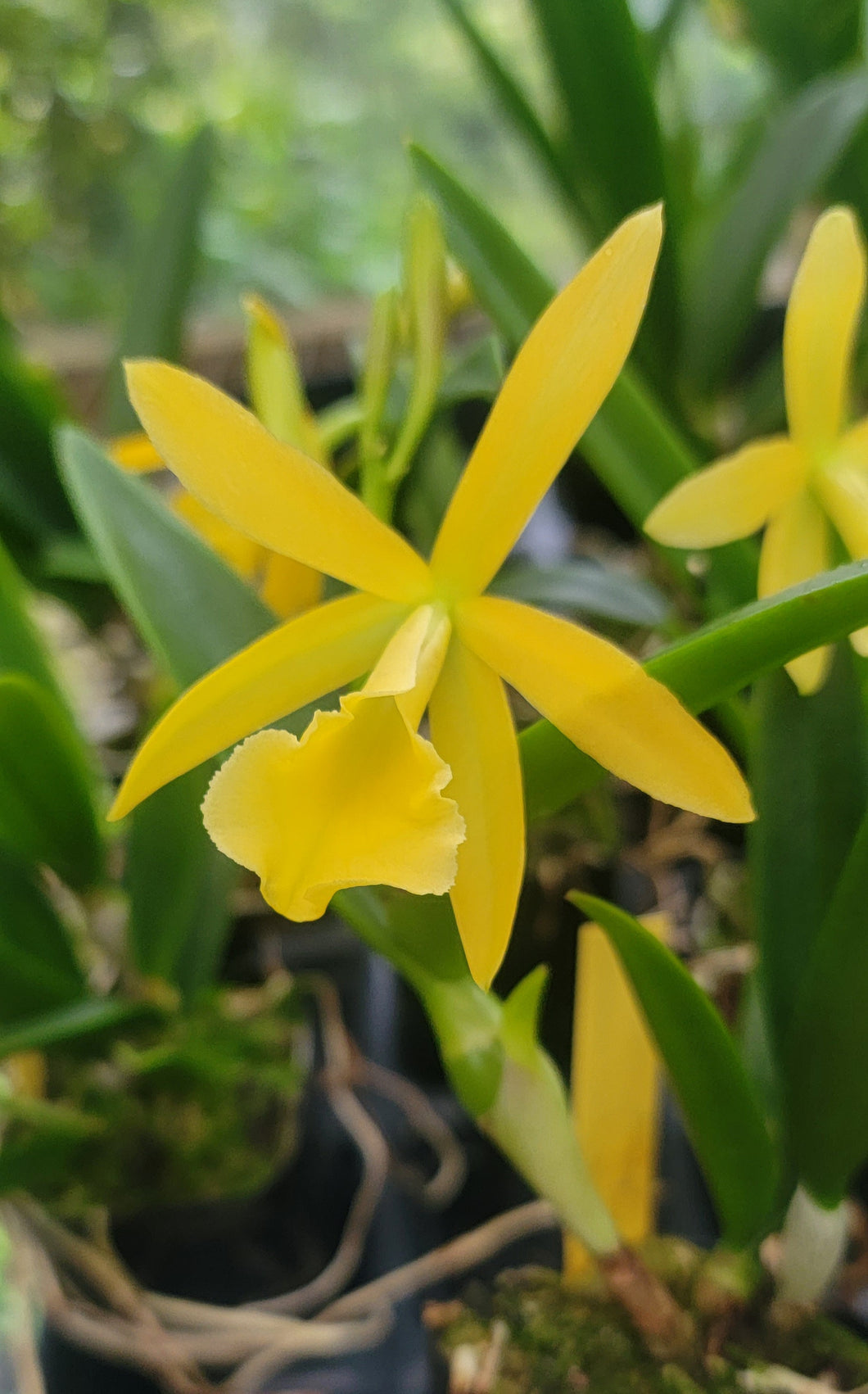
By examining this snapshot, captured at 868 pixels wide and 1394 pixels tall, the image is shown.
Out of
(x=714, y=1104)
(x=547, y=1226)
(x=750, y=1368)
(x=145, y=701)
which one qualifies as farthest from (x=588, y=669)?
(x=145, y=701)

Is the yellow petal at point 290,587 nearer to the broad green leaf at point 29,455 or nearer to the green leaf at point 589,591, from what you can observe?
the green leaf at point 589,591

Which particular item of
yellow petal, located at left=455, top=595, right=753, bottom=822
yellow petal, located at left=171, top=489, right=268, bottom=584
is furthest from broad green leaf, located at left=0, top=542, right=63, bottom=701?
yellow petal, located at left=455, top=595, right=753, bottom=822

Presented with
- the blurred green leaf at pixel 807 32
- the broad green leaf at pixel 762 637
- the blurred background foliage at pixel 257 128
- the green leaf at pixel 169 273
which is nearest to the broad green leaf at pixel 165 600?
the broad green leaf at pixel 762 637

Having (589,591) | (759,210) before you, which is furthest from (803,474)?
(759,210)

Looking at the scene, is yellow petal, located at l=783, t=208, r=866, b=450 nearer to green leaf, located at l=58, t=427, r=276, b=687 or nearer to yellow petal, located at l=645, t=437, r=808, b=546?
yellow petal, located at l=645, t=437, r=808, b=546

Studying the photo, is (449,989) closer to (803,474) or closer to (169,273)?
(803,474)

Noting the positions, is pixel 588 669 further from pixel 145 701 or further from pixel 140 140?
pixel 140 140
